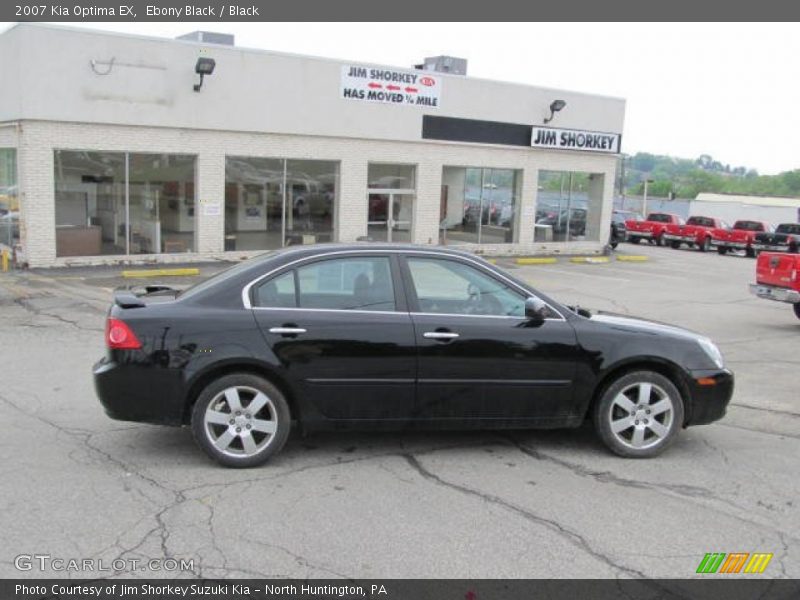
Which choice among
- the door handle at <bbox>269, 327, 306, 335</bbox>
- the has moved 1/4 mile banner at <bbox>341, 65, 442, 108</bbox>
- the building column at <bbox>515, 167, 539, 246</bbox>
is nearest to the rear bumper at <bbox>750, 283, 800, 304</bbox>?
the door handle at <bbox>269, 327, 306, 335</bbox>

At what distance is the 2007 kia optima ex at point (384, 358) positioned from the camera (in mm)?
5391

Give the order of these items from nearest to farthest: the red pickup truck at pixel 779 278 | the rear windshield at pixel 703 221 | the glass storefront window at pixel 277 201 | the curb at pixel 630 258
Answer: the red pickup truck at pixel 779 278 → the glass storefront window at pixel 277 201 → the curb at pixel 630 258 → the rear windshield at pixel 703 221

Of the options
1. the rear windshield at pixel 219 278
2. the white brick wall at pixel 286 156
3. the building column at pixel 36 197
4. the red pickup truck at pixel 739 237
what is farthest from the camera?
the red pickup truck at pixel 739 237

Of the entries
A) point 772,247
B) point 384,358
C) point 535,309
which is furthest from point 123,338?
point 772,247

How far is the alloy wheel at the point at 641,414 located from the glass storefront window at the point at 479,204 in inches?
745

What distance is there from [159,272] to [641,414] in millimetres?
13895

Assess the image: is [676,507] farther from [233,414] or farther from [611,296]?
[611,296]

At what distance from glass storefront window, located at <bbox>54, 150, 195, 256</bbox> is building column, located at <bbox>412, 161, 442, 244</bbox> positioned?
A: 6.95 m

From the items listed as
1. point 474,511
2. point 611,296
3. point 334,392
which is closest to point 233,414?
point 334,392

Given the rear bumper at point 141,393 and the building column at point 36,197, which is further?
the building column at point 36,197

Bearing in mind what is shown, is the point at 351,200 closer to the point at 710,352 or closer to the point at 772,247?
the point at 710,352

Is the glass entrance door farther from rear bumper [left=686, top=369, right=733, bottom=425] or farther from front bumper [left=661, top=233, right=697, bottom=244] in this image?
front bumper [left=661, top=233, right=697, bottom=244]

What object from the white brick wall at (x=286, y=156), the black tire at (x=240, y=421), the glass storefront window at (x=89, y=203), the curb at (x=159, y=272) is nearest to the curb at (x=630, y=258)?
the white brick wall at (x=286, y=156)

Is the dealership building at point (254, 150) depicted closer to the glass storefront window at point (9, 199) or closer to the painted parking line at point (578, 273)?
the glass storefront window at point (9, 199)
